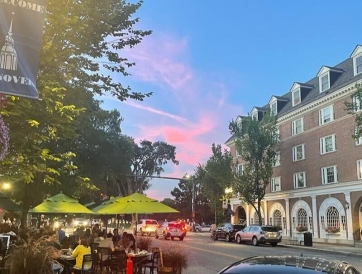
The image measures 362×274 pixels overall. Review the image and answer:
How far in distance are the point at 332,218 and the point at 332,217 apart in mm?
86

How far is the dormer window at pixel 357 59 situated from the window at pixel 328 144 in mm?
5754

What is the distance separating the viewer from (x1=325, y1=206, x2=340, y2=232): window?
3400 cm

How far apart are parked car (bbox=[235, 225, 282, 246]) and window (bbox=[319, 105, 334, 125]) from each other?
35.4ft

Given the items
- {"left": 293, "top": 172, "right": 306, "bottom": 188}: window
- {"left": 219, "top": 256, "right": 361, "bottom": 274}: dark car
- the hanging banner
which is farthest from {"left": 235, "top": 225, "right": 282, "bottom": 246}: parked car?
the hanging banner

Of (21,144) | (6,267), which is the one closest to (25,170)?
(21,144)

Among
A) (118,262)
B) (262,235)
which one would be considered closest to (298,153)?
(262,235)

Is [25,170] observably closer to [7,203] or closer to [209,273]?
[209,273]

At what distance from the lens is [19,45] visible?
20.2ft

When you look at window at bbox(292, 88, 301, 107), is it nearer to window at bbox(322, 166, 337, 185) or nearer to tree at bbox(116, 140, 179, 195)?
window at bbox(322, 166, 337, 185)

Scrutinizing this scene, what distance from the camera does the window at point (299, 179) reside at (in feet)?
129

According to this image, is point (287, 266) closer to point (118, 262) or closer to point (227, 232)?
point (118, 262)

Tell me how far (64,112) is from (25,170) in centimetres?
168

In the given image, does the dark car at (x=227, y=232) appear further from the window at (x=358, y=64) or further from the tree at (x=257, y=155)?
the window at (x=358, y=64)

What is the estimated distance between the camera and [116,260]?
1184 cm
